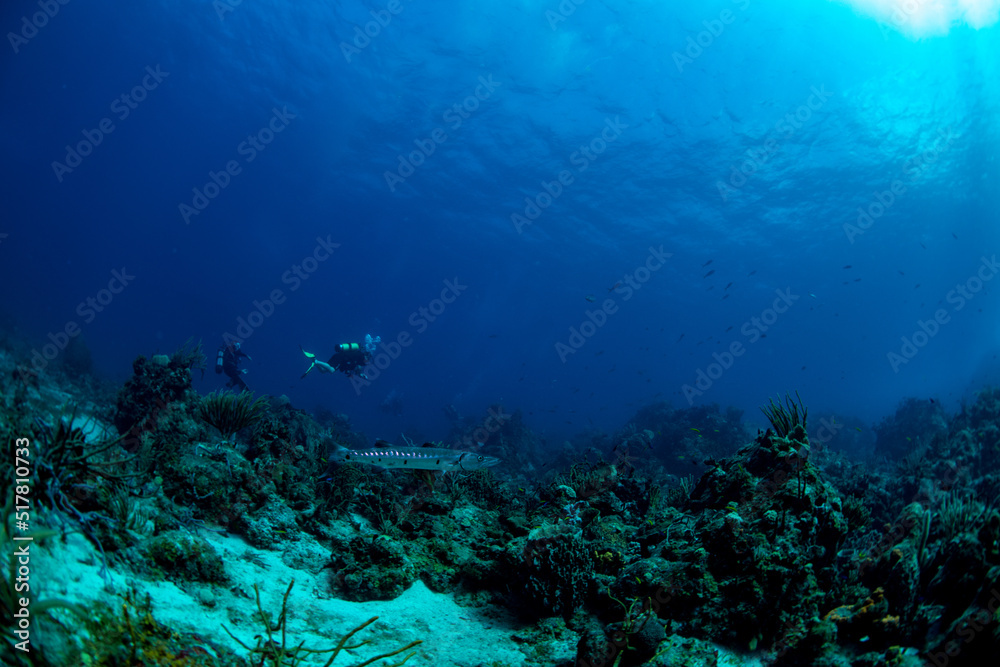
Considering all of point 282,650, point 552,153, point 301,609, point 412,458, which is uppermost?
point 552,153

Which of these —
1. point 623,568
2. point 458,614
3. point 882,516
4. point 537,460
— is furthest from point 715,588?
point 537,460

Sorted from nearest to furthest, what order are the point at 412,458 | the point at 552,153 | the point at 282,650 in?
the point at 282,650, the point at 412,458, the point at 552,153

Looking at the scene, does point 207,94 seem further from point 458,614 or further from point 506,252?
point 458,614

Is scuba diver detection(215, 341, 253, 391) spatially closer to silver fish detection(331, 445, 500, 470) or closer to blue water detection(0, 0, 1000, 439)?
blue water detection(0, 0, 1000, 439)

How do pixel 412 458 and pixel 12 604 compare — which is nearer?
pixel 12 604

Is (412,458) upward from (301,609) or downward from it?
upward

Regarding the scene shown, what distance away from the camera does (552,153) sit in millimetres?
38125

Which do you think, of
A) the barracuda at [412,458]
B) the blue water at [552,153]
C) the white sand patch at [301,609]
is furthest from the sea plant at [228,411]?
the blue water at [552,153]

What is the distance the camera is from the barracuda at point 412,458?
621 centimetres

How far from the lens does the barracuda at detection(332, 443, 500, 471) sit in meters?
6.21

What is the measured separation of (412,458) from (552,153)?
37.4 m

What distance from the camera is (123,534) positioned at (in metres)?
3.28

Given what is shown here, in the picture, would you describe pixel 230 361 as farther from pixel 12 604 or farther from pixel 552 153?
pixel 552 153

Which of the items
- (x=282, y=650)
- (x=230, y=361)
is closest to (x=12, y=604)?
(x=282, y=650)
